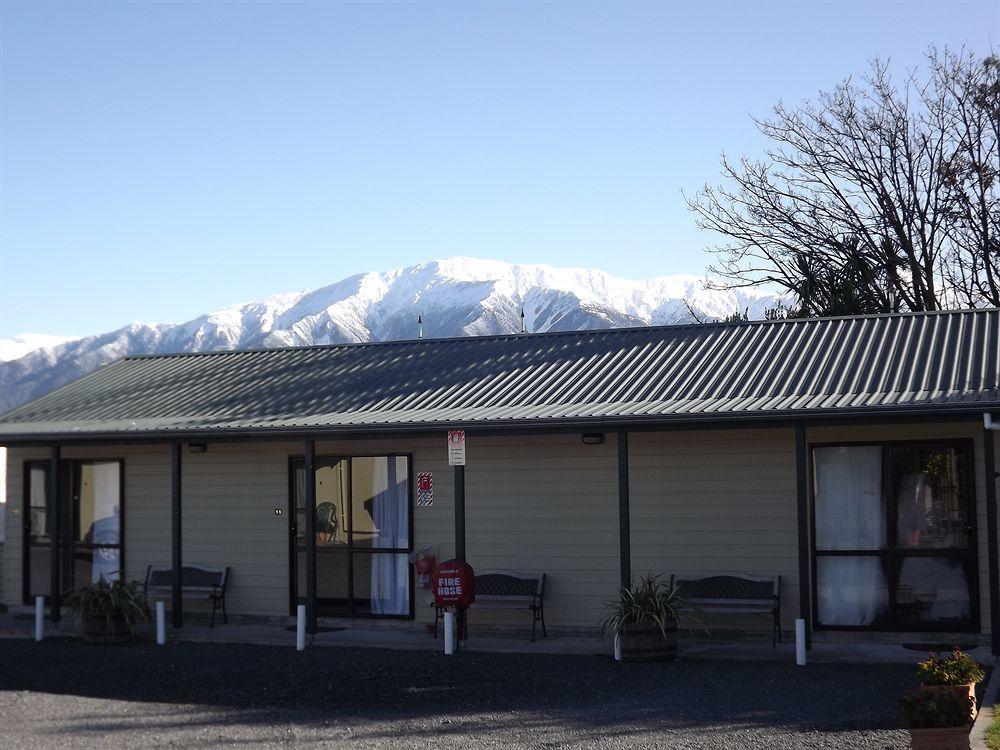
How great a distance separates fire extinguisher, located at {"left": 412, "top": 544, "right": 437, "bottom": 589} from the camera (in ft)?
46.3

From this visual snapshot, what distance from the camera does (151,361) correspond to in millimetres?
19297

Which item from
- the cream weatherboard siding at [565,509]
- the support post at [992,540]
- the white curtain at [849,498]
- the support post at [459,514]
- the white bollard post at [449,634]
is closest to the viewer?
the support post at [992,540]

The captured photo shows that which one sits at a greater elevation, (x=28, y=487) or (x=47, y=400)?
(x=47, y=400)

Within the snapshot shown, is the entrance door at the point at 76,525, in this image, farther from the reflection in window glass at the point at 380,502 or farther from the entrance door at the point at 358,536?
the reflection in window glass at the point at 380,502

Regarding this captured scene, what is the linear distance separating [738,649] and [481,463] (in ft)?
11.6

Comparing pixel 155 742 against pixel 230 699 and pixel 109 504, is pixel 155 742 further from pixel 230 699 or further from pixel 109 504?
pixel 109 504

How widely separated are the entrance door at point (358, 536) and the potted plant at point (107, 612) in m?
1.95

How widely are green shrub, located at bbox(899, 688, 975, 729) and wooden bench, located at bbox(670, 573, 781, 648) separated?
504 cm

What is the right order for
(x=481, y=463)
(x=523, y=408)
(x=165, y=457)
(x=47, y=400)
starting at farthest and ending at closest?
(x=47, y=400) < (x=165, y=457) < (x=481, y=463) < (x=523, y=408)

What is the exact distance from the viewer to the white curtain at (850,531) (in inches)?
497

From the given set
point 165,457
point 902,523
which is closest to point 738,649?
point 902,523

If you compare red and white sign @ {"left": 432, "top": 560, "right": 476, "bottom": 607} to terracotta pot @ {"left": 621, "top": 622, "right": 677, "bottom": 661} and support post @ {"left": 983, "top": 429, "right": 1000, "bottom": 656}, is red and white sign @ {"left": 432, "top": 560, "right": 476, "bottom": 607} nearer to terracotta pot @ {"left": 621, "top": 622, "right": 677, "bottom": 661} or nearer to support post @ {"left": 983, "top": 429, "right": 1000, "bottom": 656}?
terracotta pot @ {"left": 621, "top": 622, "right": 677, "bottom": 661}

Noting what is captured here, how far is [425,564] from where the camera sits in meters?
14.1

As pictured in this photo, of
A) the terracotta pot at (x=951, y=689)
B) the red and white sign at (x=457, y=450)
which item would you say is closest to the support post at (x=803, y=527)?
the red and white sign at (x=457, y=450)
